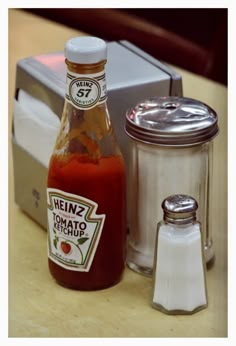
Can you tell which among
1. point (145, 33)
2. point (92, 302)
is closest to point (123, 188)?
point (92, 302)

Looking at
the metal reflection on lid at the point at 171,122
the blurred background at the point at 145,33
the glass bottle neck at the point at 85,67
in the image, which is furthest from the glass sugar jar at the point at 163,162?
the blurred background at the point at 145,33

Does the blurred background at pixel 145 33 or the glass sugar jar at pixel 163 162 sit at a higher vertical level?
the glass sugar jar at pixel 163 162

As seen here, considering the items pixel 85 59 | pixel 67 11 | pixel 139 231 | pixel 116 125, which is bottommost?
pixel 67 11

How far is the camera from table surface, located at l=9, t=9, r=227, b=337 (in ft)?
3.34

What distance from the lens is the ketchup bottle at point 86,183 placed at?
101 centimetres

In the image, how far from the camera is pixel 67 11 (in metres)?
2.20

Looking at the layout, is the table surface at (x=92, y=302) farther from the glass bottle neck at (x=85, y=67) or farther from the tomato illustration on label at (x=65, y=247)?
the glass bottle neck at (x=85, y=67)

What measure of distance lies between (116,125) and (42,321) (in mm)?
273

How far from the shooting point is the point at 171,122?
3.49ft

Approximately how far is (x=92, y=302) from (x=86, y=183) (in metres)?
0.15

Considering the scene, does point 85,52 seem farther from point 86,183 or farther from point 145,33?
point 145,33

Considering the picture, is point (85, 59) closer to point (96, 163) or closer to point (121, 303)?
point (96, 163)

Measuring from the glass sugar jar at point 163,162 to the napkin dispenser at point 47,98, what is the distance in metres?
0.04
